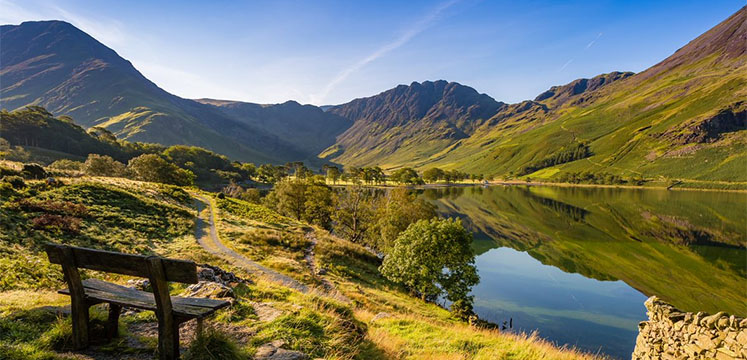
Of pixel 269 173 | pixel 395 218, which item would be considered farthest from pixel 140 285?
pixel 269 173

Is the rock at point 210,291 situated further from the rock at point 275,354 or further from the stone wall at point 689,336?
the stone wall at point 689,336

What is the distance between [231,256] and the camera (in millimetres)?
24641

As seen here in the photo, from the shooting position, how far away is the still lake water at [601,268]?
107 ft

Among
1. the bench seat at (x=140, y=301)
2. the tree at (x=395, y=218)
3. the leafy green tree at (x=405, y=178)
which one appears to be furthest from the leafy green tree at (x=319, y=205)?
the leafy green tree at (x=405, y=178)

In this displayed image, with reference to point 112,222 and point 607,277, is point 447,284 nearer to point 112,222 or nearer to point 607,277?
point 112,222

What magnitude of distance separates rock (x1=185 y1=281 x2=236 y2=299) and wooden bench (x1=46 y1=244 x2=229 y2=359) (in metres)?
3.57

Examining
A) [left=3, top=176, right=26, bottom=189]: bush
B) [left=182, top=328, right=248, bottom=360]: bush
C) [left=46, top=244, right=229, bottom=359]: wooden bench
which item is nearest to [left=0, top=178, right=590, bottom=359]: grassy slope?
[left=46, top=244, right=229, bottom=359]: wooden bench

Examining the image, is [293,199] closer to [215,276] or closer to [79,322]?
[215,276]

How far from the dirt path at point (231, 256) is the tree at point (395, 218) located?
66.0 ft

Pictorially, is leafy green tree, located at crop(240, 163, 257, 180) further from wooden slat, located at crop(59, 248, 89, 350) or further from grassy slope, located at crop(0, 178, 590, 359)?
wooden slat, located at crop(59, 248, 89, 350)

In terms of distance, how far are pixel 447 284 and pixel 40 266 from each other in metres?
27.5

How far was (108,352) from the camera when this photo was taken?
615 cm

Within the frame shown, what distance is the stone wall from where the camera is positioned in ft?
28.1

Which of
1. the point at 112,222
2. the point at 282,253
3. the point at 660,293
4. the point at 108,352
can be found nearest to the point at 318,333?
the point at 108,352
